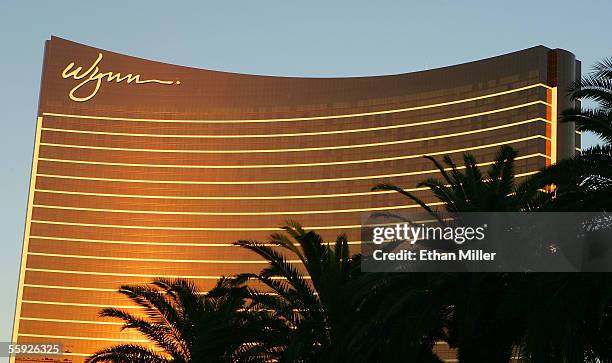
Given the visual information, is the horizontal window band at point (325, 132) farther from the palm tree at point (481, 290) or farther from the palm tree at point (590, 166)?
the palm tree at point (590, 166)

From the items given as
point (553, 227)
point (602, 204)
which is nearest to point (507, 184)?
point (553, 227)

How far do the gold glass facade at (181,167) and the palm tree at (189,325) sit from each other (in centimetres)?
8596

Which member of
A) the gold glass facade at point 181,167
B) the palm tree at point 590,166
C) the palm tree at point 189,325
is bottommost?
the palm tree at point 189,325

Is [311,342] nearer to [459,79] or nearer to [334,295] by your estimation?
[334,295]

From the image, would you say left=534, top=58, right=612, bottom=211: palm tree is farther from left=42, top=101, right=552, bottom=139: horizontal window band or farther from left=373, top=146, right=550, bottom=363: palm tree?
left=42, top=101, right=552, bottom=139: horizontal window band

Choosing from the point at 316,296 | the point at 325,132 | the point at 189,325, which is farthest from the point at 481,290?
the point at 325,132

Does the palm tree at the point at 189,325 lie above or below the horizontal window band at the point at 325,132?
below

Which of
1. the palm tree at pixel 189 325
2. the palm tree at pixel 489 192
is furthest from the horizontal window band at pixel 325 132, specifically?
the palm tree at pixel 489 192

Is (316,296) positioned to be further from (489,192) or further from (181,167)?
(181,167)

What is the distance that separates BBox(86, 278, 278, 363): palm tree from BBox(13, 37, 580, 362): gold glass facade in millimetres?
85962

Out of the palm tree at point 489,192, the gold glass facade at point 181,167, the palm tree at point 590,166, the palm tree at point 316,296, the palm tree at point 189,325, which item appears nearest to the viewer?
the palm tree at point 590,166

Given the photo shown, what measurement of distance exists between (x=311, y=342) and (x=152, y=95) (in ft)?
355

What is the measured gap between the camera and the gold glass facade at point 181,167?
12538 centimetres

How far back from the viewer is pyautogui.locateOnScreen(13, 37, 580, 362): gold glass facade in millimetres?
125375
